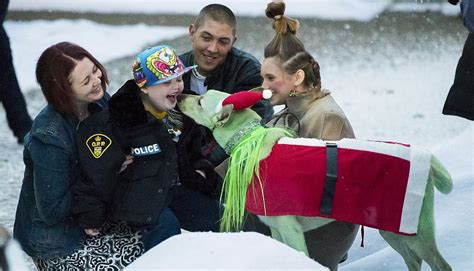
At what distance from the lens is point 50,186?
10.1ft

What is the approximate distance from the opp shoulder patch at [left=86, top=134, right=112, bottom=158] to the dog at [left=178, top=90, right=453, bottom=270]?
384 mm

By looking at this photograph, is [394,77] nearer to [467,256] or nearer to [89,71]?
[467,256]

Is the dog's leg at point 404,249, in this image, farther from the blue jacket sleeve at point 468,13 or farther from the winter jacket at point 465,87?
the blue jacket sleeve at point 468,13

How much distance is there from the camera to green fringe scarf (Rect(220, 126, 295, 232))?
9.77ft

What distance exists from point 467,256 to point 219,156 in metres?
1.19

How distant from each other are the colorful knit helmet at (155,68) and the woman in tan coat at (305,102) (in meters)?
0.36

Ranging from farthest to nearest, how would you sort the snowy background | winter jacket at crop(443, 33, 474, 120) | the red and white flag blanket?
the snowy background < winter jacket at crop(443, 33, 474, 120) < the red and white flag blanket

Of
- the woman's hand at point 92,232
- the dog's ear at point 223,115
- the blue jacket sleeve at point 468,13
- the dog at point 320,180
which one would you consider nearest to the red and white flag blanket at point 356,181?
the dog at point 320,180

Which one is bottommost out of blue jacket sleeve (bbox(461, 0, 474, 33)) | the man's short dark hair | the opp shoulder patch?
the opp shoulder patch

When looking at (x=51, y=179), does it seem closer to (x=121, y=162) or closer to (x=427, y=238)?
(x=121, y=162)

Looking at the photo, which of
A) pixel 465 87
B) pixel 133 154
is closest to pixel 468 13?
pixel 465 87

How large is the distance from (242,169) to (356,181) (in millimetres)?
398

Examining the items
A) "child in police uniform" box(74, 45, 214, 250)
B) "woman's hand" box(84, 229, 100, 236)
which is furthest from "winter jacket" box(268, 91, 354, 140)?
"woman's hand" box(84, 229, 100, 236)

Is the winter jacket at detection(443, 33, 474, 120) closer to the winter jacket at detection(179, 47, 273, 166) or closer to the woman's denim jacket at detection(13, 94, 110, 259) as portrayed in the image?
the winter jacket at detection(179, 47, 273, 166)
